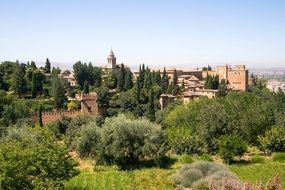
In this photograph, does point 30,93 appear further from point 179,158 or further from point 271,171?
point 271,171

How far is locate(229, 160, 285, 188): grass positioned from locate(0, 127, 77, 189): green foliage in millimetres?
10938

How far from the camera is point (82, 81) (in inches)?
2712

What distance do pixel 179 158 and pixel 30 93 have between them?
122 feet

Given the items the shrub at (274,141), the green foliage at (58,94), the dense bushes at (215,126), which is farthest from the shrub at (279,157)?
the green foliage at (58,94)

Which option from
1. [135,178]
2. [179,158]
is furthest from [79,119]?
[135,178]

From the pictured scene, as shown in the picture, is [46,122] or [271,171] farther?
[46,122]

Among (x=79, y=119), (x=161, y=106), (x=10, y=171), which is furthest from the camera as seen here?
(x=161, y=106)

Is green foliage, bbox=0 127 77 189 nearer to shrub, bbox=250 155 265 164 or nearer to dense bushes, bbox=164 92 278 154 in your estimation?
dense bushes, bbox=164 92 278 154

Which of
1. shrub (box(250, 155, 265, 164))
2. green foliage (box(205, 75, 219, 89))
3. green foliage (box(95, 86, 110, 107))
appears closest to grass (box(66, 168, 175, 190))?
shrub (box(250, 155, 265, 164))

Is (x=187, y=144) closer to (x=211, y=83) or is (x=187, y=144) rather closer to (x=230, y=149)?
(x=230, y=149)

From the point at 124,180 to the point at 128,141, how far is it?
487 cm

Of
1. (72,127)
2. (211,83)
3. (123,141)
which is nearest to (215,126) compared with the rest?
(123,141)

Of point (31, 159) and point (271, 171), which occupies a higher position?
point (31, 159)

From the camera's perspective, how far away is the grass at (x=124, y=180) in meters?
22.8
